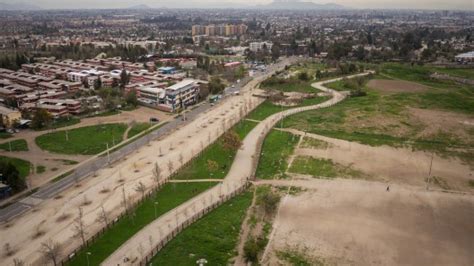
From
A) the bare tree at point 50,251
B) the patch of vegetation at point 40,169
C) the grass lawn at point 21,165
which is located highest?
the grass lawn at point 21,165

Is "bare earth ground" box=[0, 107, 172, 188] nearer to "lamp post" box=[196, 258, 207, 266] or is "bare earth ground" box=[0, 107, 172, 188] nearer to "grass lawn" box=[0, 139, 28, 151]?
"grass lawn" box=[0, 139, 28, 151]

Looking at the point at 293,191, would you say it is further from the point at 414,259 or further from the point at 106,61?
the point at 106,61

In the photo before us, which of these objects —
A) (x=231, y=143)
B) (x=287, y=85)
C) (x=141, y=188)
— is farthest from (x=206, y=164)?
(x=287, y=85)

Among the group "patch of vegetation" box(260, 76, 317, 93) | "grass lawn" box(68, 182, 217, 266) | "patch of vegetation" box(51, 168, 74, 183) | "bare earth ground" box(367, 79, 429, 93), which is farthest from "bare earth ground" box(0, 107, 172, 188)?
"bare earth ground" box(367, 79, 429, 93)

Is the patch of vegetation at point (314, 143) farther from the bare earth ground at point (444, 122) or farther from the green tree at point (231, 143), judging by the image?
the bare earth ground at point (444, 122)

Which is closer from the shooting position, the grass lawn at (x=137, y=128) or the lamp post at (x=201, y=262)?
the lamp post at (x=201, y=262)

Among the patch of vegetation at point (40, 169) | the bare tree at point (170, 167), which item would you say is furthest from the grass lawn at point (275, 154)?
the patch of vegetation at point (40, 169)
